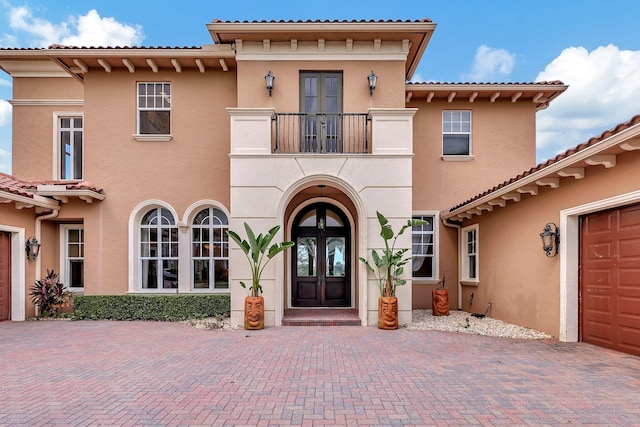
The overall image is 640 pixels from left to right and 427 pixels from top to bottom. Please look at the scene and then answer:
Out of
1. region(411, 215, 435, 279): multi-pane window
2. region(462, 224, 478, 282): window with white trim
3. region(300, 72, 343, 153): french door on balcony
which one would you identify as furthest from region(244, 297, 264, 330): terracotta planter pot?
region(462, 224, 478, 282): window with white trim

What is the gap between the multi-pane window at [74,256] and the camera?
1137cm

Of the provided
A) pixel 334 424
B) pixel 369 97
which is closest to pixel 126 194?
pixel 369 97

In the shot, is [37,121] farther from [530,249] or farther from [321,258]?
[530,249]

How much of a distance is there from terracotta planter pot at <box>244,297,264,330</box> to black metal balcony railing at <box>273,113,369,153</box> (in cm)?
389

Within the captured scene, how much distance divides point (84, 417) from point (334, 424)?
272 cm

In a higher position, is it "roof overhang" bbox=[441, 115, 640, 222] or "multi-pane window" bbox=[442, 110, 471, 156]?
"multi-pane window" bbox=[442, 110, 471, 156]

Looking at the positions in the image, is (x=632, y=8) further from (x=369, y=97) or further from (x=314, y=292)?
(x=314, y=292)

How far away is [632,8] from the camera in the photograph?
456 inches

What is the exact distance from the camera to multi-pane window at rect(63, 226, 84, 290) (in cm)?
1137

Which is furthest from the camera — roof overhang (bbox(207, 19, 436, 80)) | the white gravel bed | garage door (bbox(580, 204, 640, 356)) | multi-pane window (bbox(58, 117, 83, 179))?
multi-pane window (bbox(58, 117, 83, 179))

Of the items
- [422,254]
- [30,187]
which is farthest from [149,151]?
[422,254]

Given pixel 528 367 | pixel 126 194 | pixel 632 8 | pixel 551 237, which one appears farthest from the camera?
pixel 632 8

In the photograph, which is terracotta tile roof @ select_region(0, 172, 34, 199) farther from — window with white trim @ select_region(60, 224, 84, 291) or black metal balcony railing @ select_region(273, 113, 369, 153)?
black metal balcony railing @ select_region(273, 113, 369, 153)

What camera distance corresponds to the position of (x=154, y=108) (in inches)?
435
